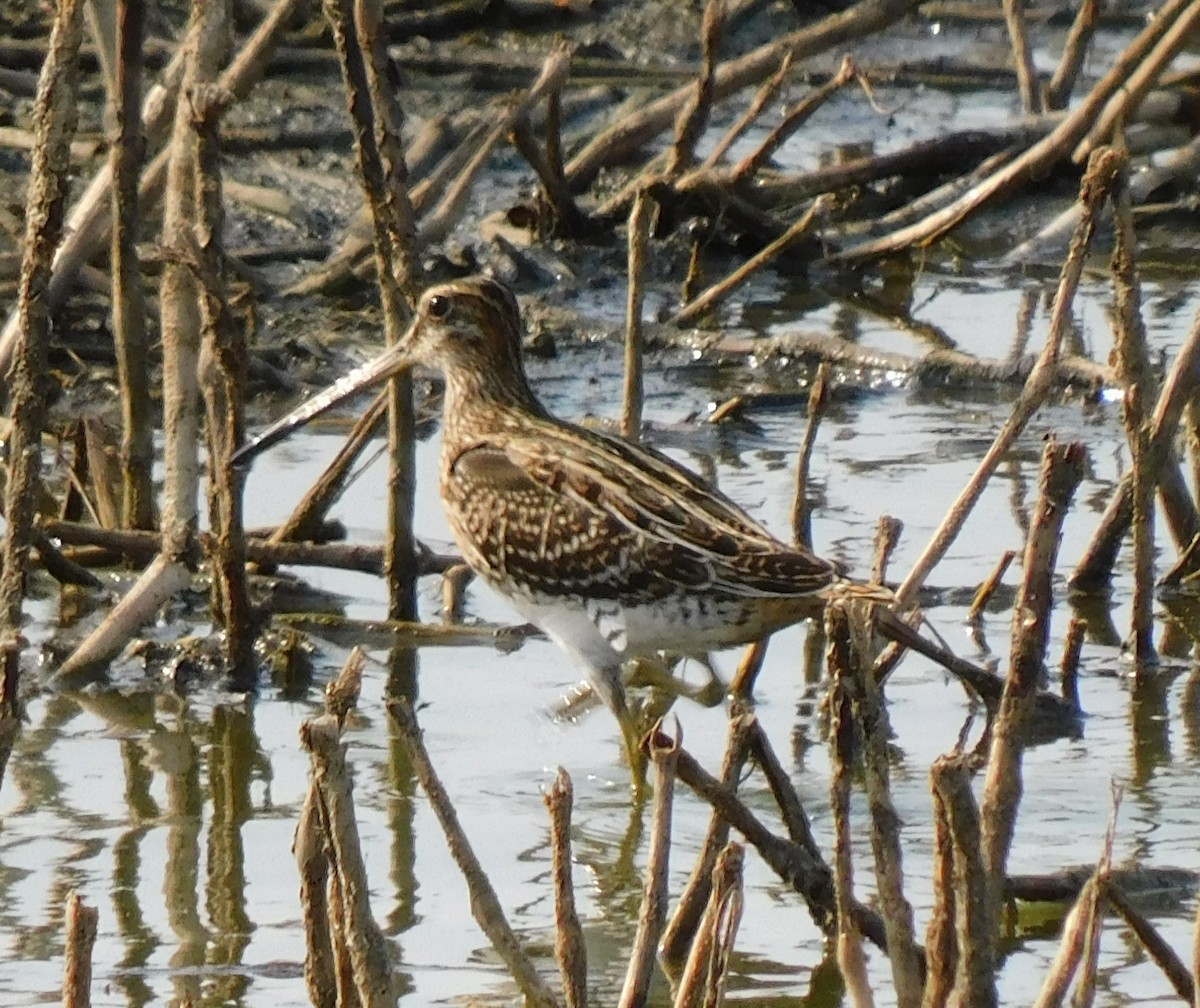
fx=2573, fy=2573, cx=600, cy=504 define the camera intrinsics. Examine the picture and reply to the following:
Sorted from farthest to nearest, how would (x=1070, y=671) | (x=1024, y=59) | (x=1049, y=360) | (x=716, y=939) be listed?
(x=1024, y=59)
(x=1070, y=671)
(x=1049, y=360)
(x=716, y=939)

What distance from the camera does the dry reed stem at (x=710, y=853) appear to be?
3.28 metres

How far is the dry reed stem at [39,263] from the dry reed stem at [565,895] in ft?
5.82

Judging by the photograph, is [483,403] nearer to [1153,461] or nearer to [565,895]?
[1153,461]

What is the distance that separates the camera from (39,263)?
4.49m

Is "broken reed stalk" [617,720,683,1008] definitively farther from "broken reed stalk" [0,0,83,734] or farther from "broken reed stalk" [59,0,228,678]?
"broken reed stalk" [59,0,228,678]

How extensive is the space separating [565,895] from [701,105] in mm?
5218

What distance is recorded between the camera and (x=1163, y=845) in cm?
461

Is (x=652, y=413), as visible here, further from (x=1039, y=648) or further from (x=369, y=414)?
(x=1039, y=648)

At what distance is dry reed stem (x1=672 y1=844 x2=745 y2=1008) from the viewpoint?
285 cm

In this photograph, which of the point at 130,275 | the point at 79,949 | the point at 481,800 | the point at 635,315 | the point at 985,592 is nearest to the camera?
the point at 79,949

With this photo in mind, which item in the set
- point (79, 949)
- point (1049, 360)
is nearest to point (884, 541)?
point (1049, 360)

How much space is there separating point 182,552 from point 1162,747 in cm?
206

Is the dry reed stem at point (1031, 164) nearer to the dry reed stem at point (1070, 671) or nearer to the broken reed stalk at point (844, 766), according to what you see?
the dry reed stem at point (1070, 671)

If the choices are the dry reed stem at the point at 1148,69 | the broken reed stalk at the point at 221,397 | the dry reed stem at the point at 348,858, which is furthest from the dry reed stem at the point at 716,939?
the dry reed stem at the point at 1148,69
